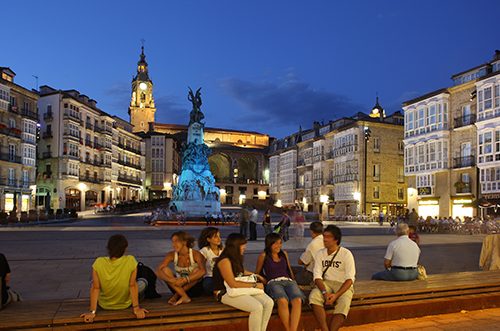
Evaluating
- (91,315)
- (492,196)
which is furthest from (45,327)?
(492,196)

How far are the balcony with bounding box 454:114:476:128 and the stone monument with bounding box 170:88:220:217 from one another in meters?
23.8

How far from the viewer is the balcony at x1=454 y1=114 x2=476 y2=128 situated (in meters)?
44.2

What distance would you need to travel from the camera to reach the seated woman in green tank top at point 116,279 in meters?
5.99

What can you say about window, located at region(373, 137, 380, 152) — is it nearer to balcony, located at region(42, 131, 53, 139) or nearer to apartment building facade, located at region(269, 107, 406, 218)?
apartment building facade, located at region(269, 107, 406, 218)

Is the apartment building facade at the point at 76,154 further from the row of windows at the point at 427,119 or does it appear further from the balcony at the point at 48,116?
the row of windows at the point at 427,119

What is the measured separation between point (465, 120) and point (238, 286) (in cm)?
4416

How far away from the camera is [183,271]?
7.02 meters

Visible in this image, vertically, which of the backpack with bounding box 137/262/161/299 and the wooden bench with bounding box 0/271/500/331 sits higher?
the backpack with bounding box 137/262/161/299

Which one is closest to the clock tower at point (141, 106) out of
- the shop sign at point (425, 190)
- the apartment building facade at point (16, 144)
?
the apartment building facade at point (16, 144)

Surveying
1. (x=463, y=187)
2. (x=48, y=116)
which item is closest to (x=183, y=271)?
(x=463, y=187)

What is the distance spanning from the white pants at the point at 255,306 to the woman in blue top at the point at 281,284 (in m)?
0.20

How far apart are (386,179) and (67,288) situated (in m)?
Result: 59.9

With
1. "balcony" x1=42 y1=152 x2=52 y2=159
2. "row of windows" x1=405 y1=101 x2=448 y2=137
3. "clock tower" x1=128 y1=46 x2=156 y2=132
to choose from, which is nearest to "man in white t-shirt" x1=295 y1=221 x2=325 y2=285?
"row of windows" x1=405 y1=101 x2=448 y2=137

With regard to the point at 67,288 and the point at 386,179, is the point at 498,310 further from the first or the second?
the point at 386,179
